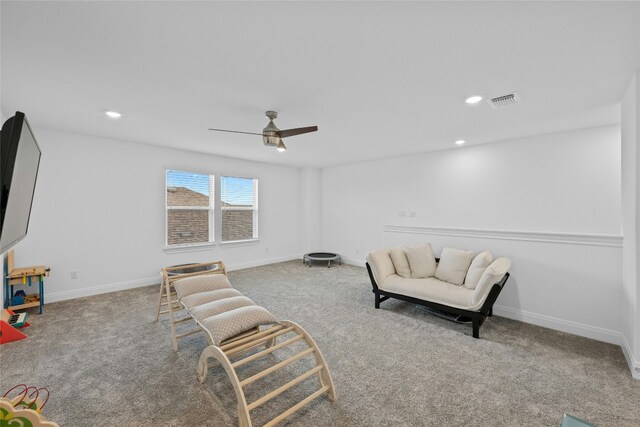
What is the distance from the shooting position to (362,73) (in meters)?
2.08

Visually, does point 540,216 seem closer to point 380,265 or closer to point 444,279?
point 444,279

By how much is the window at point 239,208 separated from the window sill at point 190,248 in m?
0.32

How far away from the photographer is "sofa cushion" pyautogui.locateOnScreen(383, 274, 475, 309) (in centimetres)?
300

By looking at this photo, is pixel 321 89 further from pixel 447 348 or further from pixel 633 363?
pixel 633 363

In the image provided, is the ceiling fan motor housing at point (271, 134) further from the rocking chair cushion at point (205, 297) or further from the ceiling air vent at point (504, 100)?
the ceiling air vent at point (504, 100)

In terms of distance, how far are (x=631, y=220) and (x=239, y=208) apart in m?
5.72

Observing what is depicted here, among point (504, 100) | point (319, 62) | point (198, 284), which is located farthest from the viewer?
point (198, 284)

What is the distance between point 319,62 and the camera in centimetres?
193

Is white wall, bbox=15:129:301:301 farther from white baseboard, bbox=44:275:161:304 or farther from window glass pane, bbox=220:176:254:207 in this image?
window glass pane, bbox=220:176:254:207

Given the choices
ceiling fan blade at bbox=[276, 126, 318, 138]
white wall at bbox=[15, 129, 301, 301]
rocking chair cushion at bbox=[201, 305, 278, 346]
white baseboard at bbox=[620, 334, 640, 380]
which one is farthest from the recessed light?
white baseboard at bbox=[620, 334, 640, 380]

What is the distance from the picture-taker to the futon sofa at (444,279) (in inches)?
111

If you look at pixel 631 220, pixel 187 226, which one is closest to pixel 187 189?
pixel 187 226

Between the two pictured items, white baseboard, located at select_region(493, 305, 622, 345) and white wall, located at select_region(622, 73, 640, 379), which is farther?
white baseboard, located at select_region(493, 305, 622, 345)

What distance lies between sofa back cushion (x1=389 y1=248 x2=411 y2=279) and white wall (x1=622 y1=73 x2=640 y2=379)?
206 centimetres
